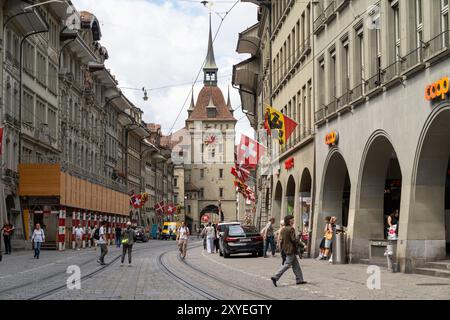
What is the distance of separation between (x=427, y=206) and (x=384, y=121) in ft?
12.0

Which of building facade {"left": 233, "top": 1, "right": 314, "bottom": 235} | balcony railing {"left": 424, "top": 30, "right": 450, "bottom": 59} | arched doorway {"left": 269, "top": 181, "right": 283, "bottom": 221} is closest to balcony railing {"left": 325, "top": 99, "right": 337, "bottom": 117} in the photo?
building facade {"left": 233, "top": 1, "right": 314, "bottom": 235}

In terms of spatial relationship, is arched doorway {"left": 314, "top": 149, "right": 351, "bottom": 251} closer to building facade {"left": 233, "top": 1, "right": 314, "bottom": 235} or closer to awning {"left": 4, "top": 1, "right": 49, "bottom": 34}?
building facade {"left": 233, "top": 1, "right": 314, "bottom": 235}

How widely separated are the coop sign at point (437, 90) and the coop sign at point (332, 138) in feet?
34.4

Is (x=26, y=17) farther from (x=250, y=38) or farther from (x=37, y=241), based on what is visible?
(x=250, y=38)

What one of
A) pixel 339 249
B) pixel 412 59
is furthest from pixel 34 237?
pixel 412 59

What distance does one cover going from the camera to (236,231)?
1585 inches

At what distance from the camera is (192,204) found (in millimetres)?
168625

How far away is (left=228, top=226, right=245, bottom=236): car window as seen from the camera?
3986cm

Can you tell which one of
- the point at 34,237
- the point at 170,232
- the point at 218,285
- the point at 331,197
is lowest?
the point at 218,285

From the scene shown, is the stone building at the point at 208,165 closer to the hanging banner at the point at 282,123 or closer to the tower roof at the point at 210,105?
the tower roof at the point at 210,105

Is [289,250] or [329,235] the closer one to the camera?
[289,250]

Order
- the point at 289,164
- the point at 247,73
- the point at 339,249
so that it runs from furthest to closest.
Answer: the point at 247,73
the point at 289,164
the point at 339,249
